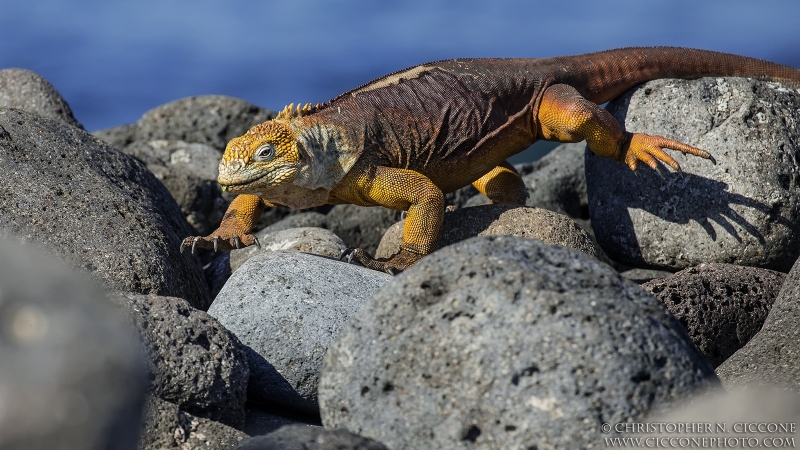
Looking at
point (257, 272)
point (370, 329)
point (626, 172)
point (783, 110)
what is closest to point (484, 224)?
point (626, 172)

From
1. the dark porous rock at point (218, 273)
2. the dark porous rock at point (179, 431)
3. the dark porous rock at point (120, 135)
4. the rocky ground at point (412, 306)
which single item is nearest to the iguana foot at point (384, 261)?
the rocky ground at point (412, 306)

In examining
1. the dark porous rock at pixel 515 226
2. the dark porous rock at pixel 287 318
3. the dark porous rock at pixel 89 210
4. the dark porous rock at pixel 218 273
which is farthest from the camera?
the dark porous rock at pixel 218 273

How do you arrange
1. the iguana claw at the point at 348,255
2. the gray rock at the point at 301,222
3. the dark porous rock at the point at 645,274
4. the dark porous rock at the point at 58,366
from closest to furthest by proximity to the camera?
the dark porous rock at the point at 58,366 → the iguana claw at the point at 348,255 → the dark porous rock at the point at 645,274 → the gray rock at the point at 301,222

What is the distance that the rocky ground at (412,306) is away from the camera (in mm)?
2711

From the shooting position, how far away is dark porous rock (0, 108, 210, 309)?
14.7ft

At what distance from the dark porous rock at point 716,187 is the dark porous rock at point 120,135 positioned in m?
4.85

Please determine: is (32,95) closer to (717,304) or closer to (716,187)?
(716,187)

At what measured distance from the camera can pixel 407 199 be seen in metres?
5.24

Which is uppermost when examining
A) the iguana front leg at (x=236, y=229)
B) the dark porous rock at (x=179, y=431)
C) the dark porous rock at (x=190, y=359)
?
the iguana front leg at (x=236, y=229)

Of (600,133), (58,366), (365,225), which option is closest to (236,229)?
(365,225)

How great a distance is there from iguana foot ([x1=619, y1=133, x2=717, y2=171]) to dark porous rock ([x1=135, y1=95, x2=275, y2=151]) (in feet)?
12.0

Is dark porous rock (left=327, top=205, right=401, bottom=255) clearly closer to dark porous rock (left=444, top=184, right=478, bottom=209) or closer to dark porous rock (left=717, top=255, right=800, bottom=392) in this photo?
dark porous rock (left=444, top=184, right=478, bottom=209)

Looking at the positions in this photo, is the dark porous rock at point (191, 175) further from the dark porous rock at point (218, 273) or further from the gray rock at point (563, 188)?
the gray rock at point (563, 188)

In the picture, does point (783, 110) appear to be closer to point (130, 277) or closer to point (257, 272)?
point (257, 272)
